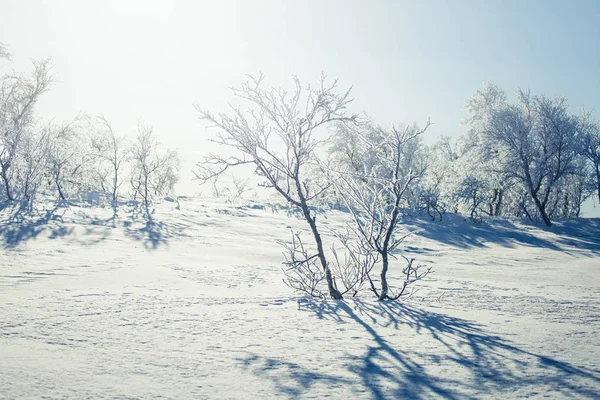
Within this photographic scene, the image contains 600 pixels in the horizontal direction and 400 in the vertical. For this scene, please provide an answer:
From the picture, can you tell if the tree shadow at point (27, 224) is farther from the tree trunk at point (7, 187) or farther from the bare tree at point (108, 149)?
the bare tree at point (108, 149)

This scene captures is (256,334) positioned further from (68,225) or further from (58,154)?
(58,154)

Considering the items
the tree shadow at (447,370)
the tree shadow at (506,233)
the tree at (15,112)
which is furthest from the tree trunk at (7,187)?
the tree shadow at (447,370)

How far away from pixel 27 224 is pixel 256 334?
8229 millimetres

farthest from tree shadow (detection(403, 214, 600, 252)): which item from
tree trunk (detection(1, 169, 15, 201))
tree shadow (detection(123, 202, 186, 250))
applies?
tree trunk (detection(1, 169, 15, 201))

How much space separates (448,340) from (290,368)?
1.32 m

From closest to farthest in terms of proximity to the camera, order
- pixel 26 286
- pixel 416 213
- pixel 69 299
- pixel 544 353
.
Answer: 1. pixel 544 353
2. pixel 69 299
3. pixel 26 286
4. pixel 416 213

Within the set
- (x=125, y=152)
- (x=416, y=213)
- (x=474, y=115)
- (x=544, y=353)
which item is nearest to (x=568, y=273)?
(x=544, y=353)

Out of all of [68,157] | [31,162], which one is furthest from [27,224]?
[68,157]

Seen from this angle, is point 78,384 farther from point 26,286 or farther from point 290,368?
point 26,286

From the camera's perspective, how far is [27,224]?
8805 millimetres

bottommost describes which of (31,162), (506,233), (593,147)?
(506,233)

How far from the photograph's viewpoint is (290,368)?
2.33m

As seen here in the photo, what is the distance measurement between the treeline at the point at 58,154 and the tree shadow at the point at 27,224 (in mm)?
2335

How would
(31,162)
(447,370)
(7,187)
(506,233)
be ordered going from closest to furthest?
(447,370)
(7,187)
(31,162)
(506,233)
